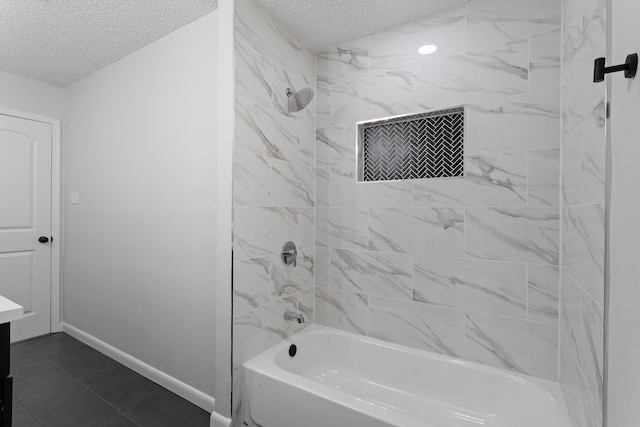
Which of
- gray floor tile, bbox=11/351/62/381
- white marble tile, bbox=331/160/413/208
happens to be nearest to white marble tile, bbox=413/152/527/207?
white marble tile, bbox=331/160/413/208

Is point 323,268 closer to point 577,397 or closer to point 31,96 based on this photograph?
point 577,397

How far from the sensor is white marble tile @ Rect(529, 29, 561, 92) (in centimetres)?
147

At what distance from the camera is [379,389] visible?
1838mm

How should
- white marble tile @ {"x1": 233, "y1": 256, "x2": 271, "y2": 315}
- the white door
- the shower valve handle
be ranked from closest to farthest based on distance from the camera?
1. white marble tile @ {"x1": 233, "y1": 256, "x2": 271, "y2": 315}
2. the shower valve handle
3. the white door

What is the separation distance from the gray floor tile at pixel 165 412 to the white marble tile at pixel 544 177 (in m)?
2.19

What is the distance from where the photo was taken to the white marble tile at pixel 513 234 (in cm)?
148

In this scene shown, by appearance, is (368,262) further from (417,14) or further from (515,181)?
(417,14)

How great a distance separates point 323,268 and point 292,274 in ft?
0.87

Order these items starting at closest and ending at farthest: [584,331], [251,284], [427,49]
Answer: [584,331] < [251,284] < [427,49]

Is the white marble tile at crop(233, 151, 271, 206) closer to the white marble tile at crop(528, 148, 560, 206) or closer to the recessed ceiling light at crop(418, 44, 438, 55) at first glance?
the recessed ceiling light at crop(418, 44, 438, 55)

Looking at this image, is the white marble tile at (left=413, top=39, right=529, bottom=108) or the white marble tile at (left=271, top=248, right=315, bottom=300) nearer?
the white marble tile at (left=413, top=39, right=529, bottom=108)

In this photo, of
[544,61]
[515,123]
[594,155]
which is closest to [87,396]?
[594,155]

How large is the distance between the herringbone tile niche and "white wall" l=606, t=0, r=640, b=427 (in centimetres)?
100

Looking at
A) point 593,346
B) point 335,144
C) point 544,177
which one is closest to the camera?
point 593,346
